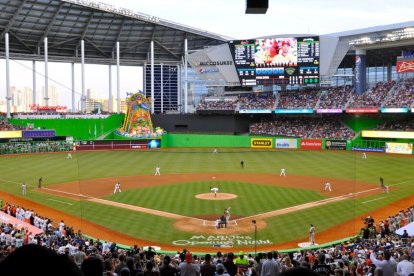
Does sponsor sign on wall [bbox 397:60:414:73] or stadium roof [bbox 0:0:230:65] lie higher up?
stadium roof [bbox 0:0:230:65]

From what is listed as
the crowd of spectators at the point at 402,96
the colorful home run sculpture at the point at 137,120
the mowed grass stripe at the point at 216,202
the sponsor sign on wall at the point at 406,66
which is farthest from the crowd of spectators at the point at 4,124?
the sponsor sign on wall at the point at 406,66

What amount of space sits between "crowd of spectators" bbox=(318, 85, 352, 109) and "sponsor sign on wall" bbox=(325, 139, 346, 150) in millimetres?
7776

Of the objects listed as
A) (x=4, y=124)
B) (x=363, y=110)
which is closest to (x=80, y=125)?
(x=4, y=124)

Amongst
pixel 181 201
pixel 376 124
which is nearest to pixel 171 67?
pixel 376 124

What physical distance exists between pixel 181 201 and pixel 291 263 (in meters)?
22.4

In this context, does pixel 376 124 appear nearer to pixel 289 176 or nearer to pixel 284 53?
pixel 284 53

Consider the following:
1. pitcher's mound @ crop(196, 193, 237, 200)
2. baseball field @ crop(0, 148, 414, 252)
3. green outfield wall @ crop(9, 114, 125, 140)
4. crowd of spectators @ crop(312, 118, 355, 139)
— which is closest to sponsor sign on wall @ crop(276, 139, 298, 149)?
crowd of spectators @ crop(312, 118, 355, 139)

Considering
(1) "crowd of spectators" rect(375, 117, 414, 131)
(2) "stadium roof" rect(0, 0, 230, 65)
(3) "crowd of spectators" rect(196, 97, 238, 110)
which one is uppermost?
(2) "stadium roof" rect(0, 0, 230, 65)

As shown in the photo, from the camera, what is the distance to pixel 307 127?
7769 centimetres

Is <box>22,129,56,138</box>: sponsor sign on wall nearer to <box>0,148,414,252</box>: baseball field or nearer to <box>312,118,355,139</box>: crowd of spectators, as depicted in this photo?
<box>0,148,414,252</box>: baseball field

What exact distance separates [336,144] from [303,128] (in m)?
9.77

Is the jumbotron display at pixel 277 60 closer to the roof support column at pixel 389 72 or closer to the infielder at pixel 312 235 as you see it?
the roof support column at pixel 389 72

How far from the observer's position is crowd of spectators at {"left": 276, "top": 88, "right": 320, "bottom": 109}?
79062 mm

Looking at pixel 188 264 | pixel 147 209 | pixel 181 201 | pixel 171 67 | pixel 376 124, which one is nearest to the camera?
pixel 188 264
